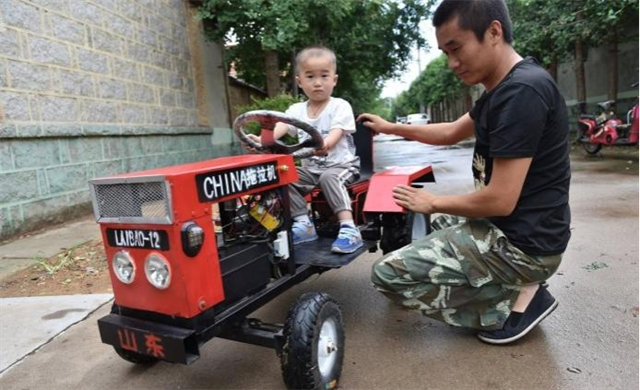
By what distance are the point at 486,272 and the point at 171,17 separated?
27.9ft

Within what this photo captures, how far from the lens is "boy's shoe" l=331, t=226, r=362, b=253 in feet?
8.78

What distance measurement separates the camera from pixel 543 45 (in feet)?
39.7

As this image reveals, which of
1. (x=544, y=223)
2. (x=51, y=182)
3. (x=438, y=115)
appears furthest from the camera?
(x=438, y=115)

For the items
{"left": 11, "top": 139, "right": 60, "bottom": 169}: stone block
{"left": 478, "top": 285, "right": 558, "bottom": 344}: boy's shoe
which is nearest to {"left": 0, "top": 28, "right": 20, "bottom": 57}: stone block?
{"left": 11, "top": 139, "right": 60, "bottom": 169}: stone block

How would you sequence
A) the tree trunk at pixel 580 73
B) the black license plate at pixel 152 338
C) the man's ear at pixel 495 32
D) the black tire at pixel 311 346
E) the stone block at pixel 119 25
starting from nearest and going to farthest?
the black license plate at pixel 152 338
the black tire at pixel 311 346
the man's ear at pixel 495 32
the stone block at pixel 119 25
the tree trunk at pixel 580 73

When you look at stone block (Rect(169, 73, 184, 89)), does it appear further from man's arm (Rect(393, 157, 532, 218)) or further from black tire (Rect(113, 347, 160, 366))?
man's arm (Rect(393, 157, 532, 218))

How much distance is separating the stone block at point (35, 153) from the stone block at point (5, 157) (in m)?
0.05

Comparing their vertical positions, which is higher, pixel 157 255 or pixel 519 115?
pixel 519 115

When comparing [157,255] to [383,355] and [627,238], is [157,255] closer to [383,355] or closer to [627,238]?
[383,355]

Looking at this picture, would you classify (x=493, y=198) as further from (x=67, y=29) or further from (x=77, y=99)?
(x=67, y=29)

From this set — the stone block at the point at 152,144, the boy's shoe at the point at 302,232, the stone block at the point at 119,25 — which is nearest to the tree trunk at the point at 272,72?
the stone block at the point at 152,144

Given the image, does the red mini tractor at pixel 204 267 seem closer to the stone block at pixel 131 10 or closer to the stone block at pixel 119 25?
the stone block at pixel 119 25

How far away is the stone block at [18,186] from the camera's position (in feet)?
16.6

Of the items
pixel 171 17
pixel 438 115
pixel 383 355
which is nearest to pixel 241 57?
pixel 171 17
